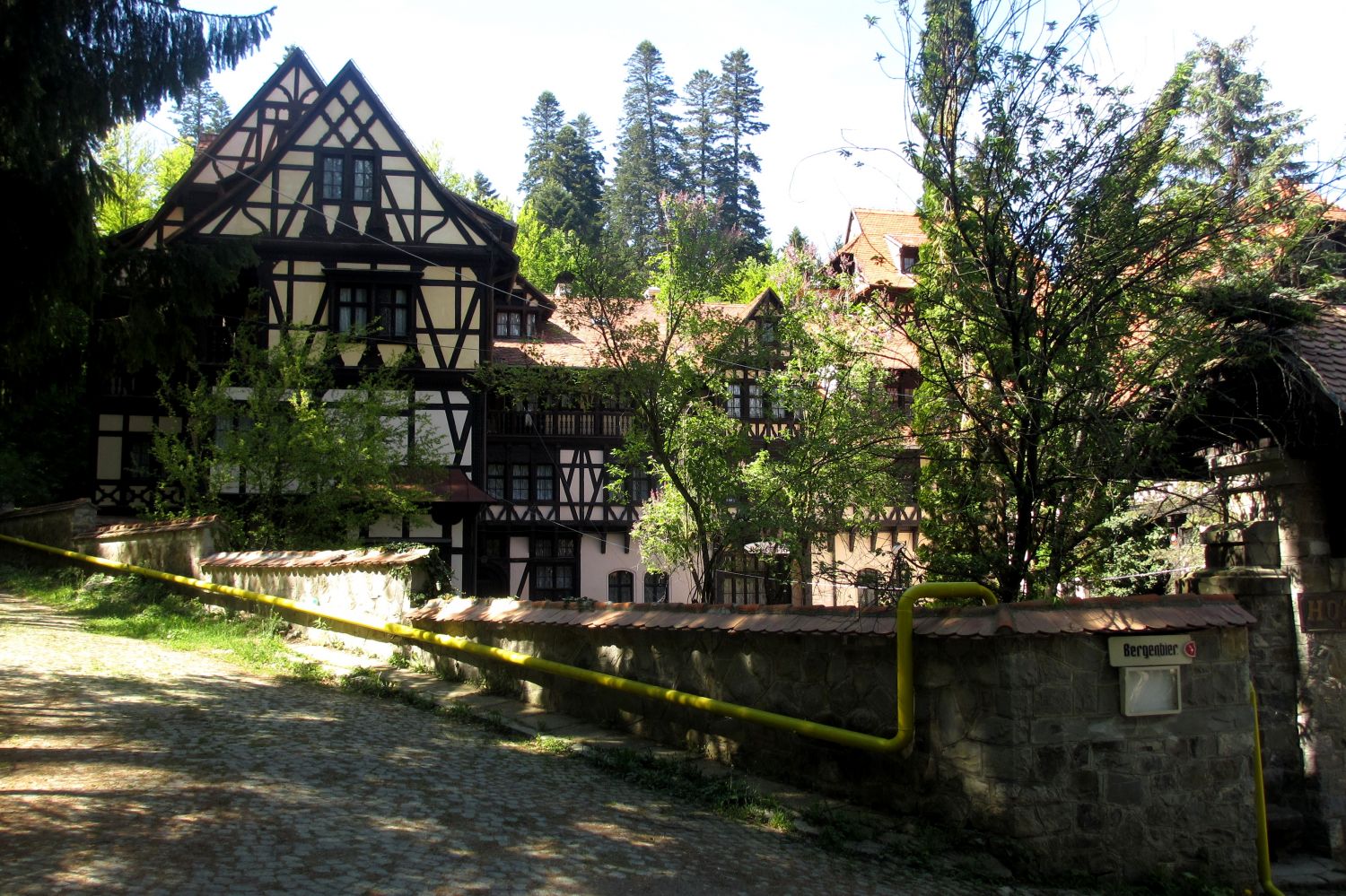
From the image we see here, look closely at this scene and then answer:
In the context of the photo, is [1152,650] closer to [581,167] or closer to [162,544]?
[162,544]

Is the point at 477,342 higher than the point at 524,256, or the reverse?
the point at 524,256

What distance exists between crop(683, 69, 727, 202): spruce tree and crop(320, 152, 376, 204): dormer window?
31.7 meters

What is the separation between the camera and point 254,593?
13.9 m

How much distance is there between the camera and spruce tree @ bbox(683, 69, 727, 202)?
185 ft

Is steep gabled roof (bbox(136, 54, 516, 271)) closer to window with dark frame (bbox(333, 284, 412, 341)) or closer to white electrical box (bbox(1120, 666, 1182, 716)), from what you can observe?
window with dark frame (bbox(333, 284, 412, 341))

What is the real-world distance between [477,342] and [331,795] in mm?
20871

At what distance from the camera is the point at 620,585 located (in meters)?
33.0

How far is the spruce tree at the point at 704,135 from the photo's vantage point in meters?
56.5

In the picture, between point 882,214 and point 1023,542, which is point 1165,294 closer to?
point 1023,542

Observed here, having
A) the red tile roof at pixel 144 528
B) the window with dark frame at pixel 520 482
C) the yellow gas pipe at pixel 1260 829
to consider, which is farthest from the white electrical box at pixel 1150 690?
the window with dark frame at pixel 520 482

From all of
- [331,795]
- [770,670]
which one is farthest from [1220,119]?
[331,795]

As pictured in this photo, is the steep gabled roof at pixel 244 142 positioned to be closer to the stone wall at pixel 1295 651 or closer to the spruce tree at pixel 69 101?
the spruce tree at pixel 69 101

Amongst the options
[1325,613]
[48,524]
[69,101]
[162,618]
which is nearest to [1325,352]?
[1325,613]

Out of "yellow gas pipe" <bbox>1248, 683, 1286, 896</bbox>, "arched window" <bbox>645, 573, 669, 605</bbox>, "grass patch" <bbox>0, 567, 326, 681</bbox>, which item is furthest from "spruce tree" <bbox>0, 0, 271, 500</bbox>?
"arched window" <bbox>645, 573, 669, 605</bbox>
